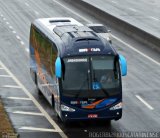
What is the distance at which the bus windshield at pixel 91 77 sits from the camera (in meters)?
21.3

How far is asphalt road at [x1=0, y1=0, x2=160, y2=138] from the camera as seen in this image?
73.4ft

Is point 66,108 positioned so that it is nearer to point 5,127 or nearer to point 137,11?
point 5,127

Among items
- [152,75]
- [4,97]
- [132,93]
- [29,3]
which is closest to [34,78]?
[4,97]

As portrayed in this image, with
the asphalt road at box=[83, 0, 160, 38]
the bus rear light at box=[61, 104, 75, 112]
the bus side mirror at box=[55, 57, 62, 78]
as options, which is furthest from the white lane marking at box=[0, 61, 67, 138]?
the asphalt road at box=[83, 0, 160, 38]

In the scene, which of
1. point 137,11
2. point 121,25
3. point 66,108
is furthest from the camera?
point 137,11

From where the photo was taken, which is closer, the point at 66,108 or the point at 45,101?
the point at 66,108

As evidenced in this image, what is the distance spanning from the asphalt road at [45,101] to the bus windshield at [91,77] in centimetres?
155

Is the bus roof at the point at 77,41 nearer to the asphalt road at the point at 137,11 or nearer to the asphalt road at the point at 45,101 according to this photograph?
the asphalt road at the point at 45,101

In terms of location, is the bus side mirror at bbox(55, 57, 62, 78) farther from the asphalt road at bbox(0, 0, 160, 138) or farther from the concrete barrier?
the concrete barrier

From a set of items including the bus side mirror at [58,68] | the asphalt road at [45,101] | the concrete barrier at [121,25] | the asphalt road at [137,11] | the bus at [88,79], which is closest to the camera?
the bus side mirror at [58,68]

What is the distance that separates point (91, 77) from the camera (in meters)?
21.4

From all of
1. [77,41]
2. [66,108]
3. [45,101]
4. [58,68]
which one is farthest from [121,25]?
[58,68]

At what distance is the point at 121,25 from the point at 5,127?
25773mm

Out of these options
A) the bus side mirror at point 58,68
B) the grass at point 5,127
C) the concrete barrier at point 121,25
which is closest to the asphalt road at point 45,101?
the grass at point 5,127
